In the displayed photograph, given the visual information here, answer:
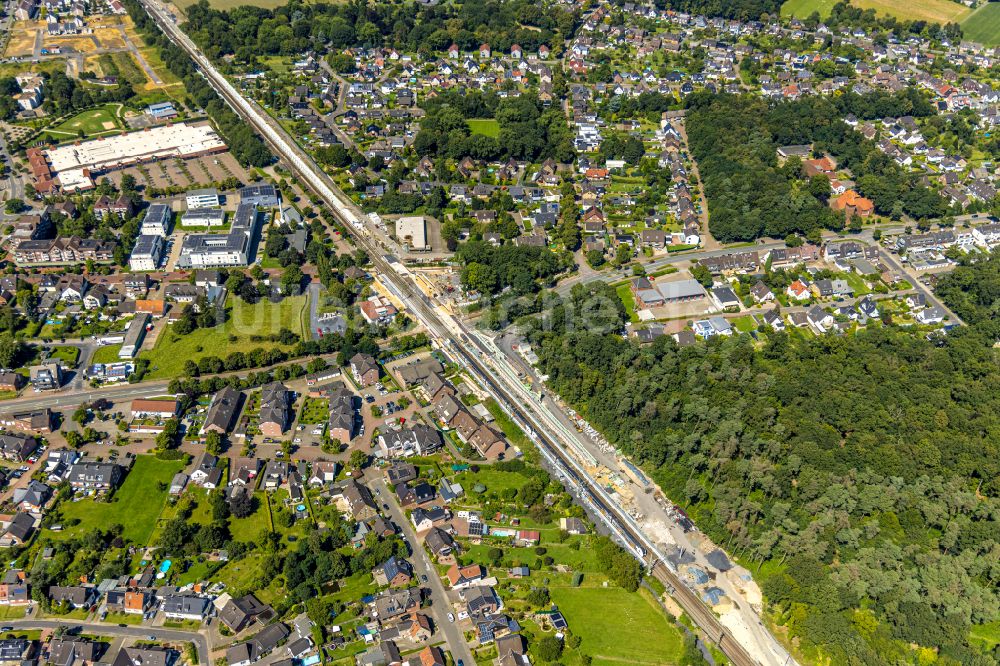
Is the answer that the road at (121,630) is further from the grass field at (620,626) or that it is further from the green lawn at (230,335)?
the green lawn at (230,335)

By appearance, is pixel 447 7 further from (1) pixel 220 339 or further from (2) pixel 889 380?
(2) pixel 889 380

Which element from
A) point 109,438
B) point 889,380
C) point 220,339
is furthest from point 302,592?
point 889,380

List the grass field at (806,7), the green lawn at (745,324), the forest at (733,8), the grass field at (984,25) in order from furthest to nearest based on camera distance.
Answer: the grass field at (806,7), the forest at (733,8), the grass field at (984,25), the green lawn at (745,324)

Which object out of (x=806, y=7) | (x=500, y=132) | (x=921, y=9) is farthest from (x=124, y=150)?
(x=921, y=9)

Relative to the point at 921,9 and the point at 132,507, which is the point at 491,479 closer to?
the point at 132,507

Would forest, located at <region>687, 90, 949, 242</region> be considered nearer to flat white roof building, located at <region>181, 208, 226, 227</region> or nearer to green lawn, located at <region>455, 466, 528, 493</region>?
green lawn, located at <region>455, 466, 528, 493</region>

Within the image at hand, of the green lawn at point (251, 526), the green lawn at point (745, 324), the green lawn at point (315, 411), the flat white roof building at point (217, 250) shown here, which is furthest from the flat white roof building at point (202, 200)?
the green lawn at point (745, 324)

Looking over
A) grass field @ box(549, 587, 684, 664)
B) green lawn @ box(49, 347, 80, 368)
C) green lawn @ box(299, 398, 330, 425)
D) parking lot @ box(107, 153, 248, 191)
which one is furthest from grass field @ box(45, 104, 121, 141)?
grass field @ box(549, 587, 684, 664)
